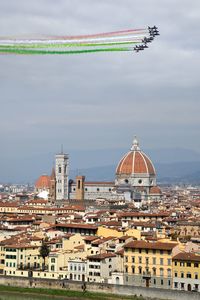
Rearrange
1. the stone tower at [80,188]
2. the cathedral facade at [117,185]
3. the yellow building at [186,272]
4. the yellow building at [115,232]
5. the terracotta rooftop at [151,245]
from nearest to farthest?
the yellow building at [186,272] < the terracotta rooftop at [151,245] < the yellow building at [115,232] < the stone tower at [80,188] < the cathedral facade at [117,185]

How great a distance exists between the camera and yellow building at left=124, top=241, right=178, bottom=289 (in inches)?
1620

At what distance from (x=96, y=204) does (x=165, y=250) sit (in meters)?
58.1

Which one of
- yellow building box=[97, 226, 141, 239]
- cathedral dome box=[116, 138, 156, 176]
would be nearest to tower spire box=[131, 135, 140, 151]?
cathedral dome box=[116, 138, 156, 176]

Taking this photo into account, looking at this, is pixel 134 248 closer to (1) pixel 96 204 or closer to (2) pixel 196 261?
(2) pixel 196 261

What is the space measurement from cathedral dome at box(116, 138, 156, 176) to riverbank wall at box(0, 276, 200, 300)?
259ft

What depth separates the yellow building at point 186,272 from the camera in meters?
39.9

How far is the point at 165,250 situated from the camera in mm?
41188

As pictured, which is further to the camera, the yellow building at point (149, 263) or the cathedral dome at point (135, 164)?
the cathedral dome at point (135, 164)

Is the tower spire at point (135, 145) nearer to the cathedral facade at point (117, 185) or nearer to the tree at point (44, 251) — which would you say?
the cathedral facade at point (117, 185)

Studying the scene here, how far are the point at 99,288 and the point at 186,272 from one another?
15.7 ft

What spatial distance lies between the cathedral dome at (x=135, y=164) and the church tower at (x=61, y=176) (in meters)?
9.66

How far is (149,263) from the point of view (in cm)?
4191

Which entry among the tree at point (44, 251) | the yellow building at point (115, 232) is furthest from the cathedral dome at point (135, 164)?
the tree at point (44, 251)

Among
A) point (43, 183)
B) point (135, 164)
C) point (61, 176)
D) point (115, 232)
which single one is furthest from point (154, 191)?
point (115, 232)
